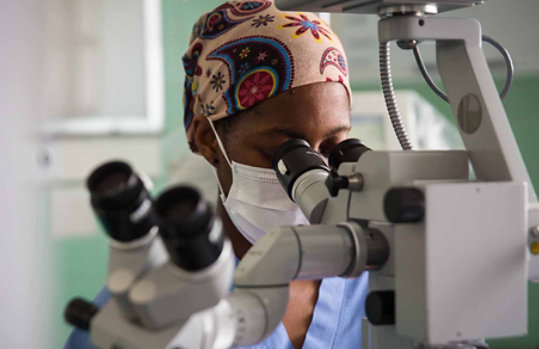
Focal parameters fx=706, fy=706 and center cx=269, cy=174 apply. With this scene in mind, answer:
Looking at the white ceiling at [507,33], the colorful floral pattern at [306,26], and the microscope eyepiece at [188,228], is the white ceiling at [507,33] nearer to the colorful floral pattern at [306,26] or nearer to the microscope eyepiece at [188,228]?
the colorful floral pattern at [306,26]

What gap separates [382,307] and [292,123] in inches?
24.3

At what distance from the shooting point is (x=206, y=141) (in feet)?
4.94

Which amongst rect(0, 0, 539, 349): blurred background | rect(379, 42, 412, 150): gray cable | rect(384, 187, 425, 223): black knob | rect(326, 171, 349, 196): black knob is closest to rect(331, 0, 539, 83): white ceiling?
rect(0, 0, 539, 349): blurred background

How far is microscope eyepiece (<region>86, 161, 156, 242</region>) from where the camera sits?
0.65 m

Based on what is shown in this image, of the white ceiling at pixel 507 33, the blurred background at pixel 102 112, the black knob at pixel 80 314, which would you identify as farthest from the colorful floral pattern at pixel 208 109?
the white ceiling at pixel 507 33

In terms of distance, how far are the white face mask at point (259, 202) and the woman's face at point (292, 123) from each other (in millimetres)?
21

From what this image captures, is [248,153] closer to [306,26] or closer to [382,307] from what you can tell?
[306,26]

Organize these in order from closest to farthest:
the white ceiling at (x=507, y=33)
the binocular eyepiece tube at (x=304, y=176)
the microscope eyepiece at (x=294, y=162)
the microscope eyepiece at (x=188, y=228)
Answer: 1. the microscope eyepiece at (x=188, y=228)
2. the binocular eyepiece tube at (x=304, y=176)
3. the microscope eyepiece at (x=294, y=162)
4. the white ceiling at (x=507, y=33)

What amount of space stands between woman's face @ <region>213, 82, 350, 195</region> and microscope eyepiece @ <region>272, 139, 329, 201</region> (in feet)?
0.59

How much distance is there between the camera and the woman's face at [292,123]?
4.42 feet

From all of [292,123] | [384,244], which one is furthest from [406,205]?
[292,123]

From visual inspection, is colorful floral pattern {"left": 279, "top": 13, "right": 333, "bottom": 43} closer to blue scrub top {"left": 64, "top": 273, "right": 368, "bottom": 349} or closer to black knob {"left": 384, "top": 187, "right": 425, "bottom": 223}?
blue scrub top {"left": 64, "top": 273, "right": 368, "bottom": 349}

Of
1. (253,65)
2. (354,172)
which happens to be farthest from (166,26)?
(354,172)

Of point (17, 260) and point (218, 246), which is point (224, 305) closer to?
point (218, 246)
